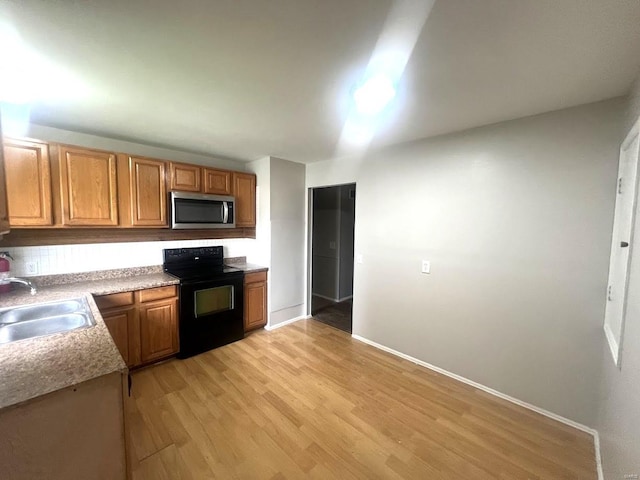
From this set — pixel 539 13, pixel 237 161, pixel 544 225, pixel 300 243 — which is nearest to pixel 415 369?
pixel 544 225

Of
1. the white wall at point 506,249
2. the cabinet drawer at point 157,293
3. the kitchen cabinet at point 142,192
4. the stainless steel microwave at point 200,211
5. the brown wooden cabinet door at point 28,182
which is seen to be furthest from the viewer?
the stainless steel microwave at point 200,211

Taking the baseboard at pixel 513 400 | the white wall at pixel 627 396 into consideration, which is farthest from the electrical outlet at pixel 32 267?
the white wall at pixel 627 396

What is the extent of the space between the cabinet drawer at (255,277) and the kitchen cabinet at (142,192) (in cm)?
113

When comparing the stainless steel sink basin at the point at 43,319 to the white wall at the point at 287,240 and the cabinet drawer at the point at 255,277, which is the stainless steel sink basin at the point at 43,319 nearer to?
the cabinet drawer at the point at 255,277

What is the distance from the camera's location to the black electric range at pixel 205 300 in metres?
2.72

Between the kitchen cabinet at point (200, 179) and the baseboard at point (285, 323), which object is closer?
the kitchen cabinet at point (200, 179)

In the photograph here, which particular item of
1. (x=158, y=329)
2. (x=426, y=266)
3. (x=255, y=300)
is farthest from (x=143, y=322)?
(x=426, y=266)

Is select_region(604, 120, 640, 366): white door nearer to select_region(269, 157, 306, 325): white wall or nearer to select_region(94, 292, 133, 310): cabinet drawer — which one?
select_region(269, 157, 306, 325): white wall

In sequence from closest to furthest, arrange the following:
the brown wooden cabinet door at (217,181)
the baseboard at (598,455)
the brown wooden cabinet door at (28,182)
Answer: the baseboard at (598,455), the brown wooden cabinet door at (28,182), the brown wooden cabinet door at (217,181)

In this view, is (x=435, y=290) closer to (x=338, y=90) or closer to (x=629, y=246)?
(x=629, y=246)

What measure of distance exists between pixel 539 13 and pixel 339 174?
2.44 meters

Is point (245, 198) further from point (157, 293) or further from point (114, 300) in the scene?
point (114, 300)

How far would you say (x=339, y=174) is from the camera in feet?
11.1

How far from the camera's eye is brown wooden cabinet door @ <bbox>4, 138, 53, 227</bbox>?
2.03 meters
